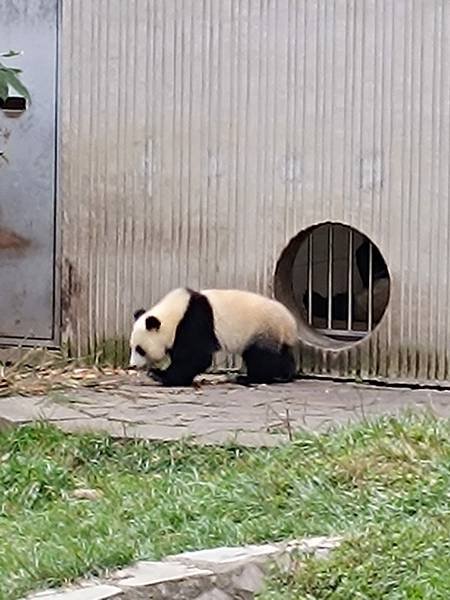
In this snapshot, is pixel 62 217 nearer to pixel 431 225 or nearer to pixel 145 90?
pixel 145 90

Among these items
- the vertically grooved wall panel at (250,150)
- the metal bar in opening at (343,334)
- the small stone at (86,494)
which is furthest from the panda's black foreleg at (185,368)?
the small stone at (86,494)

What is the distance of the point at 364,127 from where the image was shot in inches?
334

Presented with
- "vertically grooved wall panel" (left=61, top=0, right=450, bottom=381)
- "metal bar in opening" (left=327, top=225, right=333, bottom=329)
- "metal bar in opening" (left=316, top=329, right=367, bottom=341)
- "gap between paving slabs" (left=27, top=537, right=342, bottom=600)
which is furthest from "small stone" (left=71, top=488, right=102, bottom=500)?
"metal bar in opening" (left=327, top=225, right=333, bottom=329)

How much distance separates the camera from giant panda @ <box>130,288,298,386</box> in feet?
27.6

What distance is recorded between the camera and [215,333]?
27.8ft

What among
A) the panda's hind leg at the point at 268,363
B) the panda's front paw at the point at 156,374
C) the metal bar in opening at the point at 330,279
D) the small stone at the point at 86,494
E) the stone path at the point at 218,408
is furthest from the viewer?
the metal bar in opening at the point at 330,279

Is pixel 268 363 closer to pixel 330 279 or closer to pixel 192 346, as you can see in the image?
pixel 192 346

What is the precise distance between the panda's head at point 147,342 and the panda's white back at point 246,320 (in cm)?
32

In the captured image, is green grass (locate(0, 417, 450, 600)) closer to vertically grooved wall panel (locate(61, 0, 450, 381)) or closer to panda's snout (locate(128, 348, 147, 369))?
panda's snout (locate(128, 348, 147, 369))

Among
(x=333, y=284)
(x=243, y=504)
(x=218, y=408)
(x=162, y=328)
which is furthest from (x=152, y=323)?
(x=243, y=504)

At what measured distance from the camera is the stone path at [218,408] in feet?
22.3

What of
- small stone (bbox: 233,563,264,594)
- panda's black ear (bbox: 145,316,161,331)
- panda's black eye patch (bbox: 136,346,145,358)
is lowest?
small stone (bbox: 233,563,264,594)

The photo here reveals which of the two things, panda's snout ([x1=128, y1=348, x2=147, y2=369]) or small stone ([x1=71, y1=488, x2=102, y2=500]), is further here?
panda's snout ([x1=128, y1=348, x2=147, y2=369])

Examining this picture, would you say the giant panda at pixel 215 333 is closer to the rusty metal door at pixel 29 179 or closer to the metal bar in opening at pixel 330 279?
the metal bar in opening at pixel 330 279
